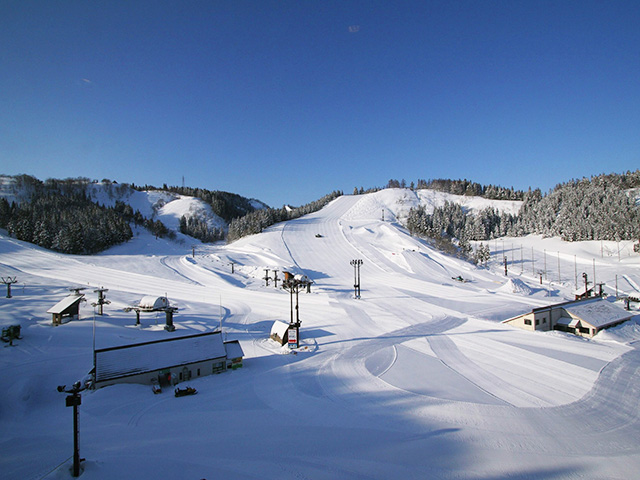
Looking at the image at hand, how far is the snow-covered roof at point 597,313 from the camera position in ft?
86.4

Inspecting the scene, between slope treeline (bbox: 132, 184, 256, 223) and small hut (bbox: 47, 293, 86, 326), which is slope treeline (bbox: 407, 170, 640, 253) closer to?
small hut (bbox: 47, 293, 86, 326)

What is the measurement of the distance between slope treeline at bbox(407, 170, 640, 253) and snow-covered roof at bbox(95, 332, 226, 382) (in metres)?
64.2

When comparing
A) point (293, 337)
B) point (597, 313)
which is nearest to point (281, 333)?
point (293, 337)

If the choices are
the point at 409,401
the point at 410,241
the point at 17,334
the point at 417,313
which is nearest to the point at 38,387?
the point at 17,334

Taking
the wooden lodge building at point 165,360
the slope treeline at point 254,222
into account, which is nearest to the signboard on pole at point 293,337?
the wooden lodge building at point 165,360

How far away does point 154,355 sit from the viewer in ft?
55.7

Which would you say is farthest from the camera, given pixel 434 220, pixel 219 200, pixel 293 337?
pixel 219 200

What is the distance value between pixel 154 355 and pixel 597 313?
3586 centimetres

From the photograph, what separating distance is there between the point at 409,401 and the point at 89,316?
28.2 meters

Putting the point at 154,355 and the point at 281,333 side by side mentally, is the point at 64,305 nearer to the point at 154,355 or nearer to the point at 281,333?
the point at 154,355

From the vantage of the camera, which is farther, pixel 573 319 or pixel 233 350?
pixel 573 319

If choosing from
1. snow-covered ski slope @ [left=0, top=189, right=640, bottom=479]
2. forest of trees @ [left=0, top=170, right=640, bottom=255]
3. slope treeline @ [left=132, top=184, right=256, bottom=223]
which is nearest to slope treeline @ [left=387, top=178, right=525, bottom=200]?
forest of trees @ [left=0, top=170, right=640, bottom=255]

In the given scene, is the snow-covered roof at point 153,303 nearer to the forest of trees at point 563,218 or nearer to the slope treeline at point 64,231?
the slope treeline at point 64,231

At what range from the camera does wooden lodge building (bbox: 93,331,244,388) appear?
15.6 m
